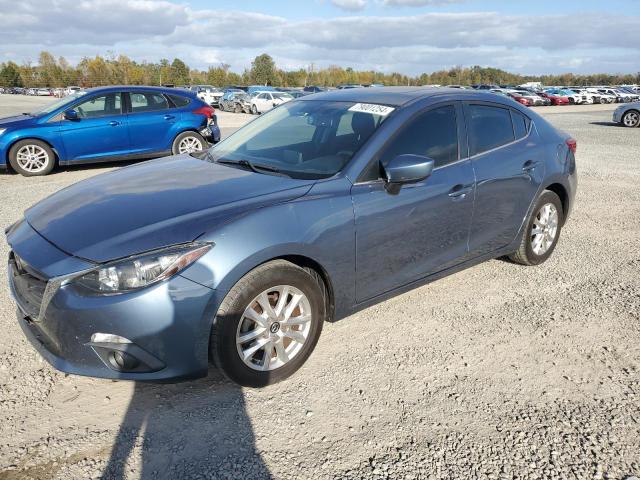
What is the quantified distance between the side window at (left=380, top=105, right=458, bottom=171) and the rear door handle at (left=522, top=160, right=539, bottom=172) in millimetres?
869

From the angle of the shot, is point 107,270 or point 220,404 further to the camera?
point 220,404

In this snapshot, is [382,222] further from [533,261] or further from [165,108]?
[165,108]

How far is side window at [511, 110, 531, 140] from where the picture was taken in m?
4.47

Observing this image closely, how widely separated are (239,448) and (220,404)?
38 cm

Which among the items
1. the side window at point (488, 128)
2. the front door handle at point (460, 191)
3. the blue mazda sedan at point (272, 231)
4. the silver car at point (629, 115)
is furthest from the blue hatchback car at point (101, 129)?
the silver car at point (629, 115)

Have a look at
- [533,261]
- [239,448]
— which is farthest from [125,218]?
[533,261]

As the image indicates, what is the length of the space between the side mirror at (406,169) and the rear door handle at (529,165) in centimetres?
152

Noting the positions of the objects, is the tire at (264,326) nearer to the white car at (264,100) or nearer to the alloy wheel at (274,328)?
the alloy wheel at (274,328)

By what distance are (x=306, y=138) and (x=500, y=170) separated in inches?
63.0

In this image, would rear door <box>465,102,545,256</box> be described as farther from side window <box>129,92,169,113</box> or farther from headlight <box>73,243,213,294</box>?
side window <box>129,92,169,113</box>

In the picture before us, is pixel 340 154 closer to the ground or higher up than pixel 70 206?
higher up

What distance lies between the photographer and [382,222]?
10.8 feet

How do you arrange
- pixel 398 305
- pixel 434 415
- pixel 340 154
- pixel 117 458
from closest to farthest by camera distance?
pixel 117 458 < pixel 434 415 < pixel 340 154 < pixel 398 305

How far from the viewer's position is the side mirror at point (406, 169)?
10.5 feet
